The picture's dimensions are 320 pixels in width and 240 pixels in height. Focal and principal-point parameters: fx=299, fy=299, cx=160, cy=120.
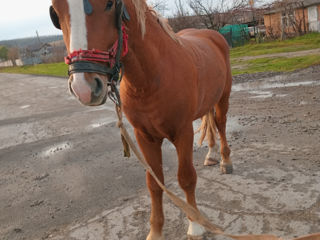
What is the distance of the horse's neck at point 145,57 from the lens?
2.00 meters

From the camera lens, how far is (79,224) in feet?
9.75

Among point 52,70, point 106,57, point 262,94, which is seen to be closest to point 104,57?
point 106,57

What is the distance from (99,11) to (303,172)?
290 cm

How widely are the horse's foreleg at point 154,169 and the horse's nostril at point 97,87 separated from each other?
36.4 inches

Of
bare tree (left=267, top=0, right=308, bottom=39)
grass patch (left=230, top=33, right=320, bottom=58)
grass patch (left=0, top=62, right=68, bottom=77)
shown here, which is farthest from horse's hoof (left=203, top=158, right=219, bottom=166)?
bare tree (left=267, top=0, right=308, bottom=39)

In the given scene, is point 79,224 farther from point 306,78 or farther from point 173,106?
point 306,78

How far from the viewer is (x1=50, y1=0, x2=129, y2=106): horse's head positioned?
1.55 m

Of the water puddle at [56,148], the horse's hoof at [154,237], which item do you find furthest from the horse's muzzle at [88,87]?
the water puddle at [56,148]

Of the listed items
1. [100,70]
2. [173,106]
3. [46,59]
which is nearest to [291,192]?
[173,106]

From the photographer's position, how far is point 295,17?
23.3 m

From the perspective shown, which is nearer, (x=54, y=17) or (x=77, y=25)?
(x=77, y=25)

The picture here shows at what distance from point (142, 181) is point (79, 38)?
248 centimetres

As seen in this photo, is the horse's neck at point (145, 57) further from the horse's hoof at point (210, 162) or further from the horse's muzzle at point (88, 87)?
the horse's hoof at point (210, 162)

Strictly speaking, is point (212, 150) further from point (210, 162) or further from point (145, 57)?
point (145, 57)
